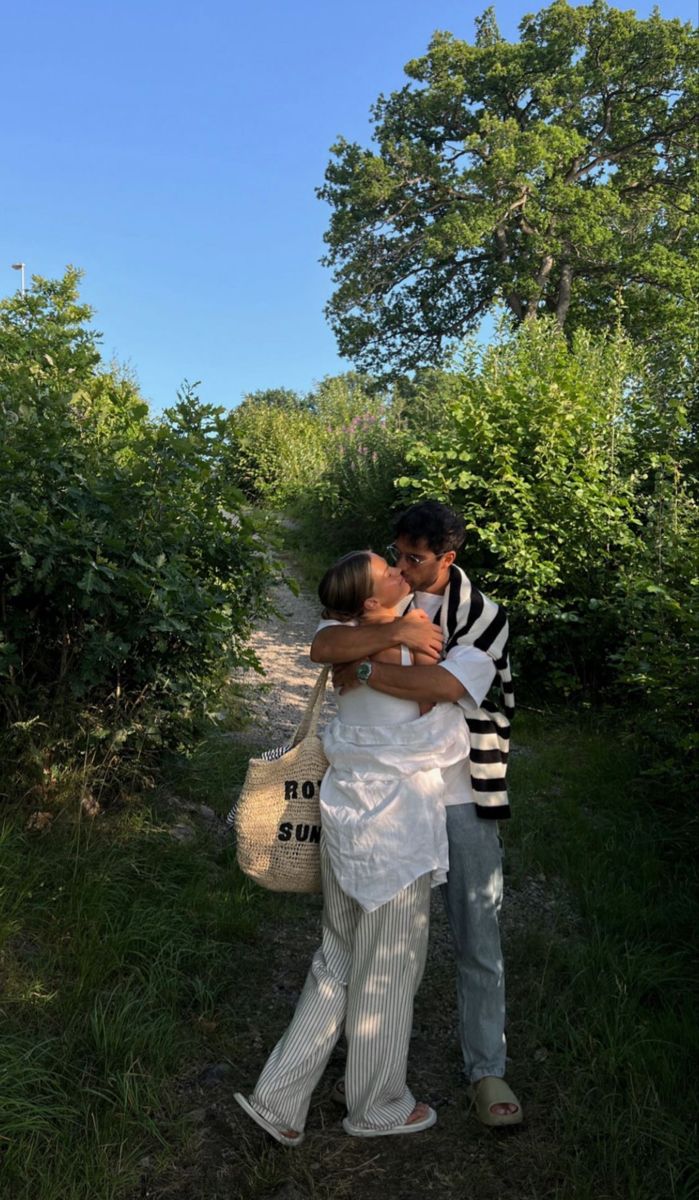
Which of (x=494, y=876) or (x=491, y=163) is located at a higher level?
(x=491, y=163)

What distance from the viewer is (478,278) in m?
27.0

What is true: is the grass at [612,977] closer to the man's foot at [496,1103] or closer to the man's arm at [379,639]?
the man's foot at [496,1103]

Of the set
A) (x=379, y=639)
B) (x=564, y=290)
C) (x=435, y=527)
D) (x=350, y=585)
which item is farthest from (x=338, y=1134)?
(x=564, y=290)

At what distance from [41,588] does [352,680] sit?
5.45 feet

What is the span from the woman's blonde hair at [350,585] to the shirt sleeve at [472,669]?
0.29m

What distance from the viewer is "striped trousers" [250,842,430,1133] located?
245 cm

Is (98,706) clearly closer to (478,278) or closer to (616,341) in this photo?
(616,341)

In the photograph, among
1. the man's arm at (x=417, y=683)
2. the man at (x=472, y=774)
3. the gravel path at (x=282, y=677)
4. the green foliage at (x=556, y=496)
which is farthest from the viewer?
the green foliage at (x=556, y=496)

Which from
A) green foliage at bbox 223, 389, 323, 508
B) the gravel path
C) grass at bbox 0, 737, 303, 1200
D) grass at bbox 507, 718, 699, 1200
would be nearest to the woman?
grass at bbox 0, 737, 303, 1200

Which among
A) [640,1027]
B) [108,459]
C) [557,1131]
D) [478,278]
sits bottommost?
[557,1131]

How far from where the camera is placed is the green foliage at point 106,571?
341 centimetres

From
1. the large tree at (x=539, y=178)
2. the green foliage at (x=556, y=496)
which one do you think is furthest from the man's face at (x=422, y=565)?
the large tree at (x=539, y=178)

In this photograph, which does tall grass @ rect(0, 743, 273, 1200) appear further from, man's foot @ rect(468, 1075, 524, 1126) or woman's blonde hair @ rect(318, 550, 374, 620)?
woman's blonde hair @ rect(318, 550, 374, 620)

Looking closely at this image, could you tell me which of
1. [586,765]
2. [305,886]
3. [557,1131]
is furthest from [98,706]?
[586,765]
